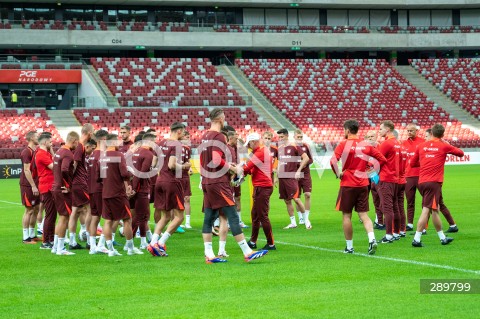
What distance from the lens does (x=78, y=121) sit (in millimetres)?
48656

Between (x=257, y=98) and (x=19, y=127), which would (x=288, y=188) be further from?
(x=257, y=98)

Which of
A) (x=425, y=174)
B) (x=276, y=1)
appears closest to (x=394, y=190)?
(x=425, y=174)

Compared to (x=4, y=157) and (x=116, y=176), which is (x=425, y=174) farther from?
(x=4, y=157)

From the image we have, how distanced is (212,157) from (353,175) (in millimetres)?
2391

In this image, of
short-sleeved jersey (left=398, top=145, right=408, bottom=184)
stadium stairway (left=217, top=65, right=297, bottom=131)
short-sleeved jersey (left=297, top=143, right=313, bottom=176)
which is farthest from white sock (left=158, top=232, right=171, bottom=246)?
stadium stairway (left=217, top=65, right=297, bottom=131)

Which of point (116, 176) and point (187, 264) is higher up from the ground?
point (116, 176)

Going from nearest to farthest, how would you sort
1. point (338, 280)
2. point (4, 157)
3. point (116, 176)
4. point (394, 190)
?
1. point (338, 280)
2. point (116, 176)
3. point (394, 190)
4. point (4, 157)

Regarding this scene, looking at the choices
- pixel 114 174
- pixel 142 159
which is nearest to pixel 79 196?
pixel 142 159

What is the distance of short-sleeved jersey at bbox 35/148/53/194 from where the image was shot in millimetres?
14897

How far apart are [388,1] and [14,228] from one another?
161 ft

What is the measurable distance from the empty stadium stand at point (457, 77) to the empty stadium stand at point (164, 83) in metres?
17.3

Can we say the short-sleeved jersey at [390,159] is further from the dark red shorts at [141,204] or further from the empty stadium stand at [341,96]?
the empty stadium stand at [341,96]

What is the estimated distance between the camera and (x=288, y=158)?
18281 mm

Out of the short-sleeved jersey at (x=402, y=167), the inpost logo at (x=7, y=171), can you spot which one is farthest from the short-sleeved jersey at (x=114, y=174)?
the inpost logo at (x=7, y=171)
